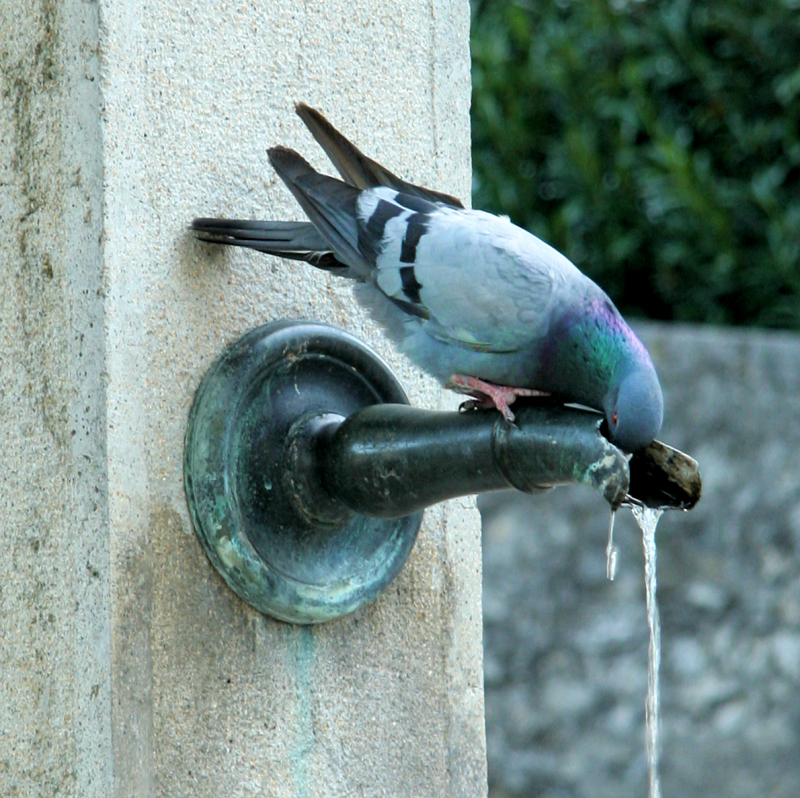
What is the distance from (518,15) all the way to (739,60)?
99 cm

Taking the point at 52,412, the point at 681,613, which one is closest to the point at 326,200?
the point at 52,412

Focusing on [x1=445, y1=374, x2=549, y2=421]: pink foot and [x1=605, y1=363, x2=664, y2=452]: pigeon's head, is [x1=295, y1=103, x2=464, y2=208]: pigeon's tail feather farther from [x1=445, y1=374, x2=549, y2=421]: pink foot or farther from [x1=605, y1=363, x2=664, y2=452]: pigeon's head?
[x1=605, y1=363, x2=664, y2=452]: pigeon's head

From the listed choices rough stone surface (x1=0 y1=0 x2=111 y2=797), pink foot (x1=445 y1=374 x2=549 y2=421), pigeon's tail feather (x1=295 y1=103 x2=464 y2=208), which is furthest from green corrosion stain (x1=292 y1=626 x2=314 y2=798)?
pigeon's tail feather (x1=295 y1=103 x2=464 y2=208)

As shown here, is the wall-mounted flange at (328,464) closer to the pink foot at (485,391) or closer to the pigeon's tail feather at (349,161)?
the pink foot at (485,391)

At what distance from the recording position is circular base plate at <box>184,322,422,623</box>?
1.59 metres

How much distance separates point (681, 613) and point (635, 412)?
336 cm

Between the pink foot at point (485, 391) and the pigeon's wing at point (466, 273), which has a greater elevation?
the pigeon's wing at point (466, 273)

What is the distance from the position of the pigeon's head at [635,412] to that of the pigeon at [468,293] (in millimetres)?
17

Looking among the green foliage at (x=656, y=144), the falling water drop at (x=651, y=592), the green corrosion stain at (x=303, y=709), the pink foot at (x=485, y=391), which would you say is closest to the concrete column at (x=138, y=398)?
the green corrosion stain at (x=303, y=709)

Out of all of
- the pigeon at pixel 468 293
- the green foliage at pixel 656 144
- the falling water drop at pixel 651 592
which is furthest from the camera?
the green foliage at pixel 656 144

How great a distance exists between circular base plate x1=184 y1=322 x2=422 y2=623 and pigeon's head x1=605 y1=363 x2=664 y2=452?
34cm

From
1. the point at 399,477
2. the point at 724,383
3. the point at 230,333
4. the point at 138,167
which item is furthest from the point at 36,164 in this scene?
the point at 724,383

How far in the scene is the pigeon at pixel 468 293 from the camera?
67.7 inches

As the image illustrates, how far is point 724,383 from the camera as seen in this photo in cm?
486
